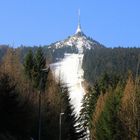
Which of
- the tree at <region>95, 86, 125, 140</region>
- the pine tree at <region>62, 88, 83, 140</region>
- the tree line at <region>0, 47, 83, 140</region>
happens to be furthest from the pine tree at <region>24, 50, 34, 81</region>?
the tree at <region>95, 86, 125, 140</region>

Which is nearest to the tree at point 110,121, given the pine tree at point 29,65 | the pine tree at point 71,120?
the pine tree at point 71,120

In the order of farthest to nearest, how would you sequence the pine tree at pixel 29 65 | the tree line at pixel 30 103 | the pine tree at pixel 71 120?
the pine tree at pixel 29 65 < the pine tree at pixel 71 120 < the tree line at pixel 30 103

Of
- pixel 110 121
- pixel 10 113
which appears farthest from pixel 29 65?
pixel 10 113

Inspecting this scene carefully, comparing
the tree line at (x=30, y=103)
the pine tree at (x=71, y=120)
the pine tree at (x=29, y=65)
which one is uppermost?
the pine tree at (x=29, y=65)

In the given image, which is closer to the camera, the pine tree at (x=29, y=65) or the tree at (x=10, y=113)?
the tree at (x=10, y=113)

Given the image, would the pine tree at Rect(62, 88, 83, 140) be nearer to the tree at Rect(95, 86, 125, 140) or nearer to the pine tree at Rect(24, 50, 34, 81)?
the tree at Rect(95, 86, 125, 140)

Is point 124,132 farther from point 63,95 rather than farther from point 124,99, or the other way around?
point 63,95

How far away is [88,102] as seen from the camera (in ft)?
336

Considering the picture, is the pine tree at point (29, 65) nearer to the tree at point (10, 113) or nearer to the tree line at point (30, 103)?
the tree line at point (30, 103)

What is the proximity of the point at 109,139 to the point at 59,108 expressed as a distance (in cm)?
748

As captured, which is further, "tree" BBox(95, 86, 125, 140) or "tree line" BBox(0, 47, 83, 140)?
"tree" BBox(95, 86, 125, 140)

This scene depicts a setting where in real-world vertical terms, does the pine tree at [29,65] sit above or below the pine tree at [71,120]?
above

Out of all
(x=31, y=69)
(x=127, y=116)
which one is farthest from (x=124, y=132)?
(x=31, y=69)

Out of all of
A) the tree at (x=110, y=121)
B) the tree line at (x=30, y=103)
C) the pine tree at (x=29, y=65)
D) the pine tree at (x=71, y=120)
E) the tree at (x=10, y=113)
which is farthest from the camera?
the pine tree at (x=29, y=65)
